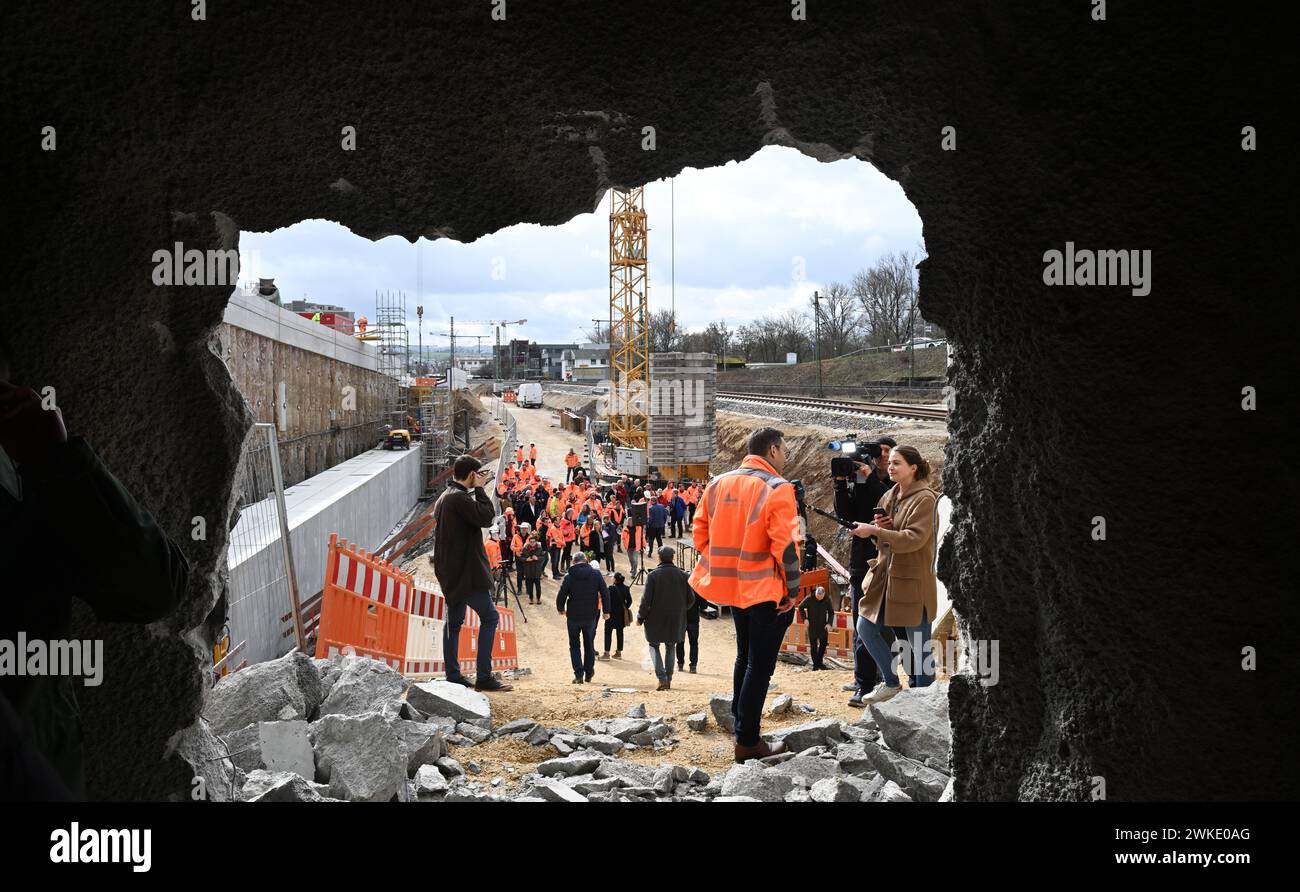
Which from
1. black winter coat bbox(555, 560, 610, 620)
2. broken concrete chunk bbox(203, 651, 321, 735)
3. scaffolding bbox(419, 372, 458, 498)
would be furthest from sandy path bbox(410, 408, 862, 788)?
scaffolding bbox(419, 372, 458, 498)

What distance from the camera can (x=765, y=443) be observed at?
15.0 ft

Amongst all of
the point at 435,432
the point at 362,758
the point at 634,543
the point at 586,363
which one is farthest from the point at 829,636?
the point at 586,363

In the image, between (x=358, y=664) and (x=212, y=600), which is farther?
(x=358, y=664)

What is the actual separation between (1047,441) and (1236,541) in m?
0.54

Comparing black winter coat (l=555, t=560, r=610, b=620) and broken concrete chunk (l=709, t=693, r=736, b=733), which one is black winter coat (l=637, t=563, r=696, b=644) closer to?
black winter coat (l=555, t=560, r=610, b=620)

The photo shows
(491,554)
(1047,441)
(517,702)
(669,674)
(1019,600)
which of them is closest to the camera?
(1047,441)

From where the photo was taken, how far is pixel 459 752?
492cm

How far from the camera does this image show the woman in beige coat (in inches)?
198

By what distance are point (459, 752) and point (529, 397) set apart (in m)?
66.0

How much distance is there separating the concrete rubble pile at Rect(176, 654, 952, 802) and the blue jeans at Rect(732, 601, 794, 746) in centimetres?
21

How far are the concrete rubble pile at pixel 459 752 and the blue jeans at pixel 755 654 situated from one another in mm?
208

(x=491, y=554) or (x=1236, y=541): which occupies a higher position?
(x=1236, y=541)
